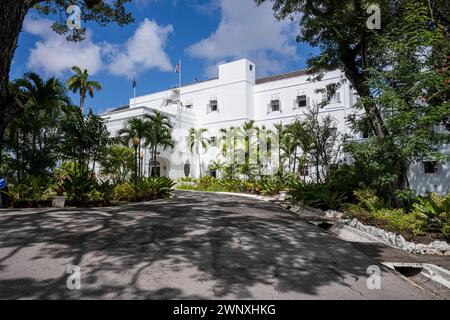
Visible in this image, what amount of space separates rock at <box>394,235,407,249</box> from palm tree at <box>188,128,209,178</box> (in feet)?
79.9

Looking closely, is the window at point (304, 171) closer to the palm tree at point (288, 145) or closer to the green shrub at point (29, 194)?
the palm tree at point (288, 145)

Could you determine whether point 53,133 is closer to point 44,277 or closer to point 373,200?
point 44,277

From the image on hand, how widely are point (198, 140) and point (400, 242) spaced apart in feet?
85.1

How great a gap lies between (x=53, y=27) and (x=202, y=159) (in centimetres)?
2134

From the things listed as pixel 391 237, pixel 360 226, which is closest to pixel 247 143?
pixel 360 226

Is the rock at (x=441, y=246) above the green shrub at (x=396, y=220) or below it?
below

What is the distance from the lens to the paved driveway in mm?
4104

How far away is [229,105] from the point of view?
30953 millimetres

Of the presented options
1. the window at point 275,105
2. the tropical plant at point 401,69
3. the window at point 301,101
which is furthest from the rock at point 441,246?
the window at point 275,105

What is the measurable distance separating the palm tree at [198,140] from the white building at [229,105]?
0.57m

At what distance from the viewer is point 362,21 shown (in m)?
10.8

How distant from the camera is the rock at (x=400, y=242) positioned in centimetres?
722

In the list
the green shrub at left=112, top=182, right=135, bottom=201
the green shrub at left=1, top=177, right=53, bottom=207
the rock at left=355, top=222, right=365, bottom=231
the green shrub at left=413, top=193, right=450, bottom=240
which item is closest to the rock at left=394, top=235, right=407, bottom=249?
the green shrub at left=413, top=193, right=450, bottom=240

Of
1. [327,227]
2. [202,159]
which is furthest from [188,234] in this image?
[202,159]
